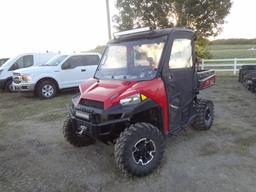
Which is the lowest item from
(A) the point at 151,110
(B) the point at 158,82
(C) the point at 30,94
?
(C) the point at 30,94

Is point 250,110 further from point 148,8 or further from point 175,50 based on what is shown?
point 148,8

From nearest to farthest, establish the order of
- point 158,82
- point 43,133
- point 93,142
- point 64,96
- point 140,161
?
1. point 140,161
2. point 158,82
3. point 93,142
4. point 43,133
5. point 64,96

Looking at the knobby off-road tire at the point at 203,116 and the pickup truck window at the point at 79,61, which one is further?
the pickup truck window at the point at 79,61

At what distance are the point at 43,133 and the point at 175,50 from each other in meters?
3.69

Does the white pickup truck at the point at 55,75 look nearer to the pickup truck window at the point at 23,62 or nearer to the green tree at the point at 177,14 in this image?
the pickup truck window at the point at 23,62

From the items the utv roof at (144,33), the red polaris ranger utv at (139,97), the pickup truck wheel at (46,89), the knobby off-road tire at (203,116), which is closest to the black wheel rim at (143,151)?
the red polaris ranger utv at (139,97)

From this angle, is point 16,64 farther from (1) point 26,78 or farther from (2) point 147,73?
(2) point 147,73

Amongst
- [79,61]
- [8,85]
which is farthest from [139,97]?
[8,85]

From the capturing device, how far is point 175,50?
4965mm

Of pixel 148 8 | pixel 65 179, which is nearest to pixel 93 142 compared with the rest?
pixel 65 179

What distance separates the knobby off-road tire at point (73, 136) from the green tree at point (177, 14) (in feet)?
48.6

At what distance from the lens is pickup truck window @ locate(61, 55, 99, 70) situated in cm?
1192

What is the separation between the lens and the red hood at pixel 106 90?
423 centimetres

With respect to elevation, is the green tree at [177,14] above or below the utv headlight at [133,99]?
above
